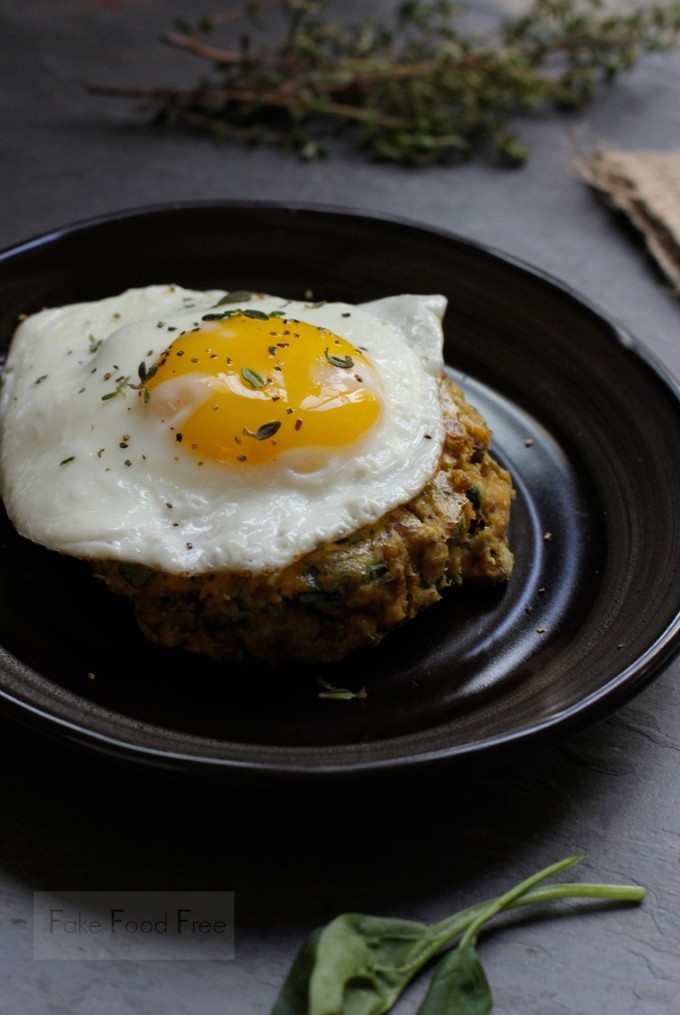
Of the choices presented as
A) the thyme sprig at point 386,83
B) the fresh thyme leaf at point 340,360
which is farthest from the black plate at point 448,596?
the thyme sprig at point 386,83

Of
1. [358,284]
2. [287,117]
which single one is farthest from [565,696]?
[287,117]

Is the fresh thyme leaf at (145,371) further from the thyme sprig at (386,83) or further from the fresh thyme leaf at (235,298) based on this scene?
the thyme sprig at (386,83)

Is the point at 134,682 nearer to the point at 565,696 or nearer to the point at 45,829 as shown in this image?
the point at 45,829

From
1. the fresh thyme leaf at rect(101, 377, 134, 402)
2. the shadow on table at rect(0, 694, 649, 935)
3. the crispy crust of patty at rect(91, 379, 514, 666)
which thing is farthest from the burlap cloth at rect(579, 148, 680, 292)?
the shadow on table at rect(0, 694, 649, 935)

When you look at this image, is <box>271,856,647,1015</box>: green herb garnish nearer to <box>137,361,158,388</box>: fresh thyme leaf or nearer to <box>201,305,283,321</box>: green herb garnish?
<box>137,361,158,388</box>: fresh thyme leaf

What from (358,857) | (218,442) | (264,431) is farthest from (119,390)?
(358,857)

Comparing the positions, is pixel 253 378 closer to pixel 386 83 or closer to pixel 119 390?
pixel 119 390
